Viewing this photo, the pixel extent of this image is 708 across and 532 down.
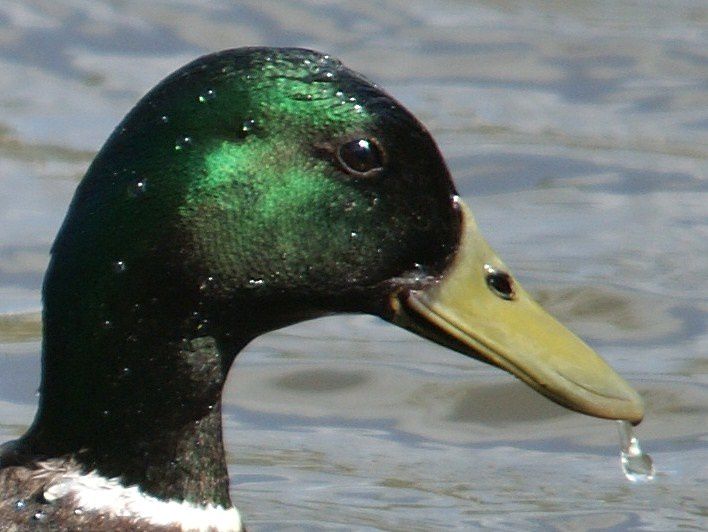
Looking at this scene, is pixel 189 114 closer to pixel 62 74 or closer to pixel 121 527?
pixel 121 527

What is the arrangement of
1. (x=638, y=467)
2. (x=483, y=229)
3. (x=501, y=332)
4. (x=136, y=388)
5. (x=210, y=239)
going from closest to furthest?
1. (x=210, y=239)
2. (x=136, y=388)
3. (x=501, y=332)
4. (x=638, y=467)
5. (x=483, y=229)

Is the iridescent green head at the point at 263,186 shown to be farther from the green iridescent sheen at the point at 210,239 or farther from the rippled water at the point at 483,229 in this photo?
the rippled water at the point at 483,229

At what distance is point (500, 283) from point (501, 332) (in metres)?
0.11

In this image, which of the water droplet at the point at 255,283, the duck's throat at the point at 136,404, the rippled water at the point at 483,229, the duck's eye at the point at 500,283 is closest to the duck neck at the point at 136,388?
the duck's throat at the point at 136,404

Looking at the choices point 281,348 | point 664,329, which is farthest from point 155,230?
point 664,329

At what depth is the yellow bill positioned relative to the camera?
13.7 ft

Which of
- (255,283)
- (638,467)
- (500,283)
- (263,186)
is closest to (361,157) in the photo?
(263,186)

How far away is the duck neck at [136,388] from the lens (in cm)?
403

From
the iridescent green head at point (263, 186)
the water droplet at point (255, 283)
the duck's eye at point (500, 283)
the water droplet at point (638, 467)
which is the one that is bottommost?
the water droplet at point (638, 467)

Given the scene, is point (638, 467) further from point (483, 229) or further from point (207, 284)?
point (207, 284)

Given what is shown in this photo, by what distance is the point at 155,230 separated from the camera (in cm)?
396

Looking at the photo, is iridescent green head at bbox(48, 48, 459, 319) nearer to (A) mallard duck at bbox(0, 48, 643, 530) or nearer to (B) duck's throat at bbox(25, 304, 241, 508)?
(A) mallard duck at bbox(0, 48, 643, 530)

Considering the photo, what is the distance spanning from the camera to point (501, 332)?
4199 millimetres

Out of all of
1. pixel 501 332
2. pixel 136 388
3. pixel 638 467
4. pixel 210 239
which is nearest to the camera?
pixel 210 239
